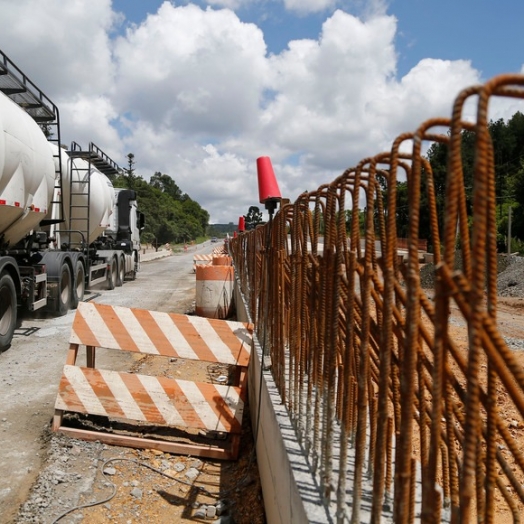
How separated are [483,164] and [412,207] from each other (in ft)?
0.90

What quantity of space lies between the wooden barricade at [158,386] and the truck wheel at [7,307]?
338 cm

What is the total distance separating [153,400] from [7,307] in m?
4.44

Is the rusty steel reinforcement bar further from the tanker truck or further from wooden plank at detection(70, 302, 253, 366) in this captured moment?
the tanker truck

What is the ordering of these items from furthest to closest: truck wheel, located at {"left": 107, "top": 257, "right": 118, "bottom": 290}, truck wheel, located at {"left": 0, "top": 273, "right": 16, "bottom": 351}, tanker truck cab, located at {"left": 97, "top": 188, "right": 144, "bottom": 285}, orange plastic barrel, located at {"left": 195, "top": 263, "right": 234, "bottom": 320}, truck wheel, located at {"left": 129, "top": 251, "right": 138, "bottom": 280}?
truck wheel, located at {"left": 129, "top": 251, "right": 138, "bottom": 280} < tanker truck cab, located at {"left": 97, "top": 188, "right": 144, "bottom": 285} < truck wheel, located at {"left": 107, "top": 257, "right": 118, "bottom": 290} < orange plastic barrel, located at {"left": 195, "top": 263, "right": 234, "bottom": 320} < truck wheel, located at {"left": 0, "top": 273, "right": 16, "bottom": 351}

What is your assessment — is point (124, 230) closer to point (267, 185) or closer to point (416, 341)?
point (267, 185)

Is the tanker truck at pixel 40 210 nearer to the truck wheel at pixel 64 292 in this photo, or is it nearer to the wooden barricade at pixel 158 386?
the truck wheel at pixel 64 292

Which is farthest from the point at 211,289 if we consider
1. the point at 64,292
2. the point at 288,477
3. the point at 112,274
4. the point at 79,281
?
the point at 288,477

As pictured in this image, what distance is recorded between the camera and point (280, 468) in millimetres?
2764

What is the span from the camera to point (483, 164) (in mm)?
1099

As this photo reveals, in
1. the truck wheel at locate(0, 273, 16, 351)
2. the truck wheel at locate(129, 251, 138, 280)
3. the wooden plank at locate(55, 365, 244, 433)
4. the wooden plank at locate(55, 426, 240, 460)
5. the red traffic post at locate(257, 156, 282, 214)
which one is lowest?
the wooden plank at locate(55, 426, 240, 460)

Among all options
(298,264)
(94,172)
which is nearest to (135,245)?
(94,172)

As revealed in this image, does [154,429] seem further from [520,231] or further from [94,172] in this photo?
[520,231]

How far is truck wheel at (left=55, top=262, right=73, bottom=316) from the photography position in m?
10.1

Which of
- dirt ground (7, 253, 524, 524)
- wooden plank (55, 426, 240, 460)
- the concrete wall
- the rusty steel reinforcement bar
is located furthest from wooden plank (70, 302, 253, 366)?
the rusty steel reinforcement bar
